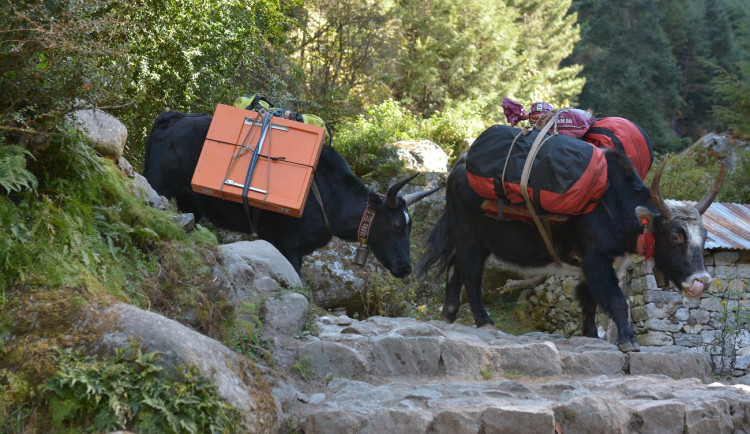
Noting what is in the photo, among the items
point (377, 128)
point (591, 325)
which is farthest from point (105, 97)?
point (377, 128)

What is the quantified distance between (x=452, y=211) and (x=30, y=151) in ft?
15.3

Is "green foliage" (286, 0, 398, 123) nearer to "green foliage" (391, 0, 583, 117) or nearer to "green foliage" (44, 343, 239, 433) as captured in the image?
"green foliage" (391, 0, 583, 117)

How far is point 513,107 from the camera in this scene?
8.14 m


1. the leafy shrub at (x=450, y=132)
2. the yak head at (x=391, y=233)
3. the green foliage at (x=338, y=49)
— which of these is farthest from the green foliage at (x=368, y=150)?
the yak head at (x=391, y=233)

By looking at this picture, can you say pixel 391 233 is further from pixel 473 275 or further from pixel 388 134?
pixel 388 134

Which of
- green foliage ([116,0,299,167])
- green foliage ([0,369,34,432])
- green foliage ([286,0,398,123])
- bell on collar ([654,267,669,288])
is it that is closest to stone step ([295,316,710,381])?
bell on collar ([654,267,669,288])

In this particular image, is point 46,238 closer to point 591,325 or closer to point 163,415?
point 163,415

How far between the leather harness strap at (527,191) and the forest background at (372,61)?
3.30 metres

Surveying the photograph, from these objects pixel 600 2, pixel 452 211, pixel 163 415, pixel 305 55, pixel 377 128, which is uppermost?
pixel 600 2

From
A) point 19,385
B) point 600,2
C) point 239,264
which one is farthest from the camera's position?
point 600,2

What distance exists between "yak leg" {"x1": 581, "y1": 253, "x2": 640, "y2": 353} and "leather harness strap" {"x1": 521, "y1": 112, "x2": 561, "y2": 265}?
0.38 m

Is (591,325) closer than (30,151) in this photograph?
No

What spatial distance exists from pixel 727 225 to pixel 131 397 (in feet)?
31.0

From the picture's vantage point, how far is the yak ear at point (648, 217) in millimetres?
6922
